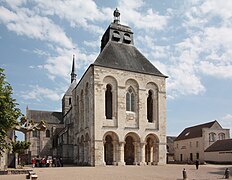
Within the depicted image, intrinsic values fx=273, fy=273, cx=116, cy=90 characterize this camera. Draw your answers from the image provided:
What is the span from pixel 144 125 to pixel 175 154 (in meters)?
31.5

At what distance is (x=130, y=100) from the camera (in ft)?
104

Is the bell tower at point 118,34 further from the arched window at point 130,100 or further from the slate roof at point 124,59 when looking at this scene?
the arched window at point 130,100

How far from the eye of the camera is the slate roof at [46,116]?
58.6 meters

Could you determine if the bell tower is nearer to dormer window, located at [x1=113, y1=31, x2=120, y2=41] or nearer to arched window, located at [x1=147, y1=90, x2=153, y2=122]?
dormer window, located at [x1=113, y1=31, x2=120, y2=41]

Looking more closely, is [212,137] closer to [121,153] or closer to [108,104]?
[108,104]

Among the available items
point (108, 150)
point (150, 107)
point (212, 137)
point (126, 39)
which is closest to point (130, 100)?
point (150, 107)

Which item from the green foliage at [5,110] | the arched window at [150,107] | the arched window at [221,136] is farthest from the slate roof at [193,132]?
the green foliage at [5,110]

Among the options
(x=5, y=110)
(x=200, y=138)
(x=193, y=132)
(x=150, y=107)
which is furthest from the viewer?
(x=193, y=132)

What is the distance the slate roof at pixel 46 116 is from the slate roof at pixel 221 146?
105 ft

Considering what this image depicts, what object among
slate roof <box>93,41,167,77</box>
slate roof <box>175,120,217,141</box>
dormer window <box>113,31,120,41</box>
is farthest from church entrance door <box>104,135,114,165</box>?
slate roof <box>175,120,217,141</box>

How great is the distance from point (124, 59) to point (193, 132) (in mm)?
27165

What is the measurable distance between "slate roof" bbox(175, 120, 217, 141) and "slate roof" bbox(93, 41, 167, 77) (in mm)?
21606

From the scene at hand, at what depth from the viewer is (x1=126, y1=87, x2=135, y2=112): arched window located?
3145 cm

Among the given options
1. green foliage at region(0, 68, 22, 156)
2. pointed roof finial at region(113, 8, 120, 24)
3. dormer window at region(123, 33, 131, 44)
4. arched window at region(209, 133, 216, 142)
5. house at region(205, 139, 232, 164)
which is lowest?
house at region(205, 139, 232, 164)
